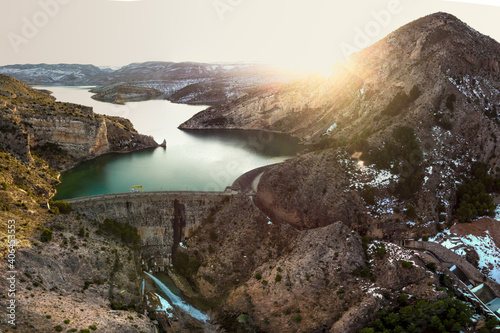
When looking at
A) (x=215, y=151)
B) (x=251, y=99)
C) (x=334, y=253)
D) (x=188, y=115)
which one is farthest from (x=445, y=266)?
(x=188, y=115)

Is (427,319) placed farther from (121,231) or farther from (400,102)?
(400,102)

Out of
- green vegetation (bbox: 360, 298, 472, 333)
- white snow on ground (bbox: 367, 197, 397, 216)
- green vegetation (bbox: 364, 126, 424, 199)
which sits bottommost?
green vegetation (bbox: 360, 298, 472, 333)

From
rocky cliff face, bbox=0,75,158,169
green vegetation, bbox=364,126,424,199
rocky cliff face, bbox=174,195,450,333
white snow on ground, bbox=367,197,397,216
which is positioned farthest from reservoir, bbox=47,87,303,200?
green vegetation, bbox=364,126,424,199

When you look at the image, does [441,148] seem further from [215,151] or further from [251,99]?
[251,99]

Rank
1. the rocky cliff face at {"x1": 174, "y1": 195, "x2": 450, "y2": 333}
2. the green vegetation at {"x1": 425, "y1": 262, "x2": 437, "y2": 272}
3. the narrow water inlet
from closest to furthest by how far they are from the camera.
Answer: the rocky cliff face at {"x1": 174, "y1": 195, "x2": 450, "y2": 333} → the green vegetation at {"x1": 425, "y1": 262, "x2": 437, "y2": 272} → the narrow water inlet

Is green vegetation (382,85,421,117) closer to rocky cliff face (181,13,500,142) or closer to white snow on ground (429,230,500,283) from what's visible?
rocky cliff face (181,13,500,142)

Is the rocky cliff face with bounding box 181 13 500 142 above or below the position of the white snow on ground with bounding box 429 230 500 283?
above

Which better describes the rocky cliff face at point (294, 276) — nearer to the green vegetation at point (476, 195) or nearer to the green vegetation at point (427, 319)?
the green vegetation at point (427, 319)
